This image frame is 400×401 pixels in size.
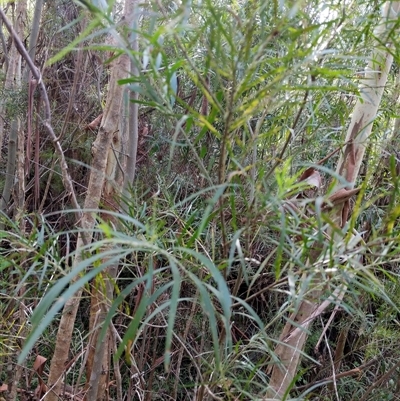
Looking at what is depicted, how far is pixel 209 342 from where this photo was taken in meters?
1.07

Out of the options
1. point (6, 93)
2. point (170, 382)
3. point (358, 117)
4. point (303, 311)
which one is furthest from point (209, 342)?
point (6, 93)

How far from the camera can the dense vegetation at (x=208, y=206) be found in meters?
0.38

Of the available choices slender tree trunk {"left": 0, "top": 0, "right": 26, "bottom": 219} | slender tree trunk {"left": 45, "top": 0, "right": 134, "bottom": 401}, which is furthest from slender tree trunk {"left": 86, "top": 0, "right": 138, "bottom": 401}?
slender tree trunk {"left": 0, "top": 0, "right": 26, "bottom": 219}

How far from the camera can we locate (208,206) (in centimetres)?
36

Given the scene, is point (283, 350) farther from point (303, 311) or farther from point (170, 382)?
point (170, 382)

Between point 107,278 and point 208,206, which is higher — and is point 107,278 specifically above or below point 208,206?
below

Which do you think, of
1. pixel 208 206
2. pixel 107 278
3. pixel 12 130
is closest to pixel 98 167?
pixel 107 278

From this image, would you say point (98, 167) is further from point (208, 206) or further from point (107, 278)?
point (208, 206)

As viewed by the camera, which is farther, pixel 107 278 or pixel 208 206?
pixel 107 278

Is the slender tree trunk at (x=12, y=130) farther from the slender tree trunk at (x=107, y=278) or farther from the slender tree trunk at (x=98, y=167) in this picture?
the slender tree trunk at (x=98, y=167)

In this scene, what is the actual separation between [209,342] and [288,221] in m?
0.67

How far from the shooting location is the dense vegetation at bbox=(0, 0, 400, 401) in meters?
0.38

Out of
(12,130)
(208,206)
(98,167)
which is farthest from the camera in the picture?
(12,130)

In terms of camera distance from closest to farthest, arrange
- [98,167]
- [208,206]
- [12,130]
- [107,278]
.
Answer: [208,206]
[107,278]
[98,167]
[12,130]
